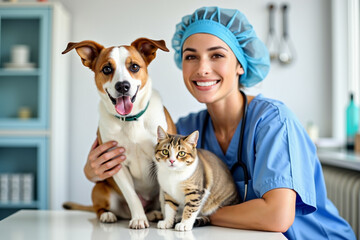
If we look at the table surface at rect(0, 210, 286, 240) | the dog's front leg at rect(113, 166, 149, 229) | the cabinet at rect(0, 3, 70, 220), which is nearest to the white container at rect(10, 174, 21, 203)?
the cabinet at rect(0, 3, 70, 220)

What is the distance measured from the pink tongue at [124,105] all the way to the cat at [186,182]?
4.0 inches

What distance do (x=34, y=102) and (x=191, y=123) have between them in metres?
2.08

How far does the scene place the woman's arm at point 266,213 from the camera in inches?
39.3

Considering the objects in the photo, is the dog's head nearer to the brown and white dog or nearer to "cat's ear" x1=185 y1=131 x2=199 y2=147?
the brown and white dog

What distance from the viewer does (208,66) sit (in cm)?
123

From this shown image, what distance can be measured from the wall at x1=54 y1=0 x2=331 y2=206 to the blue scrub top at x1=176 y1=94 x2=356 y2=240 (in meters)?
1.90

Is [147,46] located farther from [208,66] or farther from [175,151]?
[175,151]

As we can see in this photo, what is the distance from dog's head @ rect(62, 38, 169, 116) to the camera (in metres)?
1.03

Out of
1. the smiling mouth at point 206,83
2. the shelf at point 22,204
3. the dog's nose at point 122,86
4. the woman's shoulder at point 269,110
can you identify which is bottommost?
the shelf at point 22,204

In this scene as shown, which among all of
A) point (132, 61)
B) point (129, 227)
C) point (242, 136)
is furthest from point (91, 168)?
point (242, 136)

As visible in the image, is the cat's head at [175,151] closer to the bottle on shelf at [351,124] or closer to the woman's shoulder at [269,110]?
the woman's shoulder at [269,110]

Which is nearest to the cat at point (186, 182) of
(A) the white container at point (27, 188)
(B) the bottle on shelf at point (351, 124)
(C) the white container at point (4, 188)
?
(B) the bottle on shelf at point (351, 124)

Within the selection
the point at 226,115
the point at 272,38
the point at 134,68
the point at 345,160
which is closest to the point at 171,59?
the point at 272,38

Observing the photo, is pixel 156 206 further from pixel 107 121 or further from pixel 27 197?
pixel 27 197
